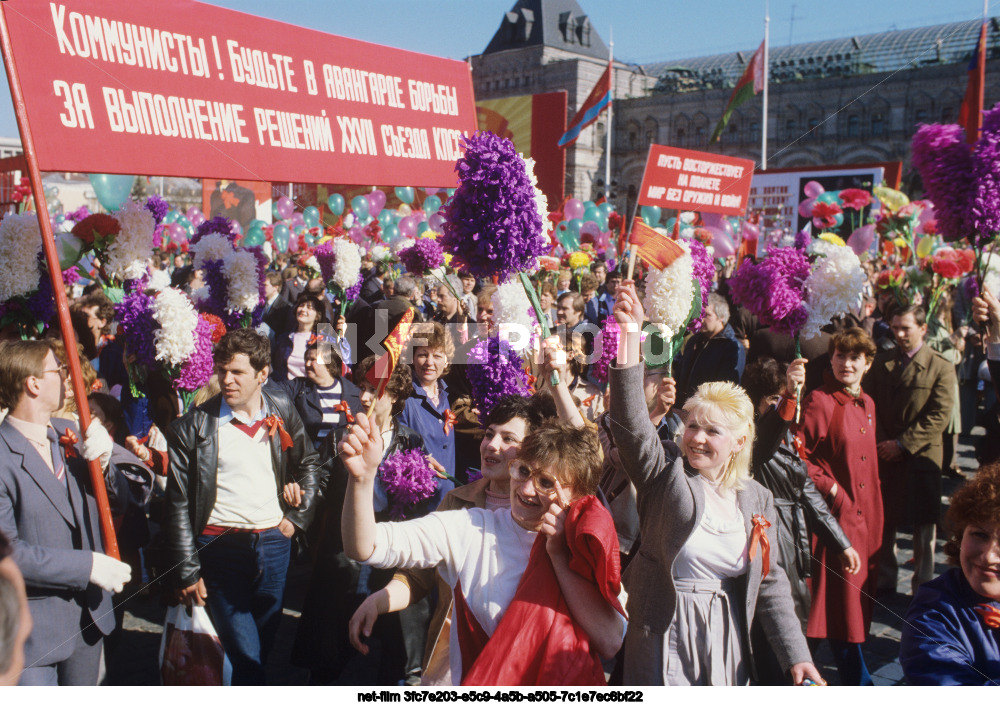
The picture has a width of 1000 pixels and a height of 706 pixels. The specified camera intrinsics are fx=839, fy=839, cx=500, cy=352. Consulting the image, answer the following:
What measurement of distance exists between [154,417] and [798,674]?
144 inches

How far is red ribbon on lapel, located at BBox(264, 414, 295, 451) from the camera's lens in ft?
11.4

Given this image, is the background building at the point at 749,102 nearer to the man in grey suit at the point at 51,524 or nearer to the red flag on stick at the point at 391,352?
the man in grey suit at the point at 51,524

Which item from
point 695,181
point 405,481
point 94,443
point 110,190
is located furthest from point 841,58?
point 94,443

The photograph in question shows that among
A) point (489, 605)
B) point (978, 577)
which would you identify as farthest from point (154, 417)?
point (978, 577)

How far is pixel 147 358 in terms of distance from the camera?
13.6 ft

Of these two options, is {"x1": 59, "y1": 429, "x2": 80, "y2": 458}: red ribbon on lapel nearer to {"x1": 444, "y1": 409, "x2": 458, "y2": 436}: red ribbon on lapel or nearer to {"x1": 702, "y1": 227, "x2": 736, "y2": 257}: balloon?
{"x1": 444, "y1": 409, "x2": 458, "y2": 436}: red ribbon on lapel

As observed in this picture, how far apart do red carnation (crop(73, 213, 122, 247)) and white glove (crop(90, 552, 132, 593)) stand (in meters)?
2.32

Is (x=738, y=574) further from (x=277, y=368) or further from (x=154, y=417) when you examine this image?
(x=277, y=368)

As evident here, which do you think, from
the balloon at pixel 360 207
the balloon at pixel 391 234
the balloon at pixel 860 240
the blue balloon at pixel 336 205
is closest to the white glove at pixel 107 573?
the balloon at pixel 860 240

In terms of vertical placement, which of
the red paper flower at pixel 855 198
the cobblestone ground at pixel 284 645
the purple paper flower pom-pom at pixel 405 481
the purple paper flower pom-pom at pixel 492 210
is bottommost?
the cobblestone ground at pixel 284 645

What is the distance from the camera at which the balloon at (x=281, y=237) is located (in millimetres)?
14023

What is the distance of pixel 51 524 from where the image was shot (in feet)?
8.64

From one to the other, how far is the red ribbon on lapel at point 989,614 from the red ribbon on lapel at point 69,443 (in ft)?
8.88

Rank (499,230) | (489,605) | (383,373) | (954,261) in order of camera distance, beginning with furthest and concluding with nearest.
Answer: (954,261)
(499,230)
(383,373)
(489,605)
